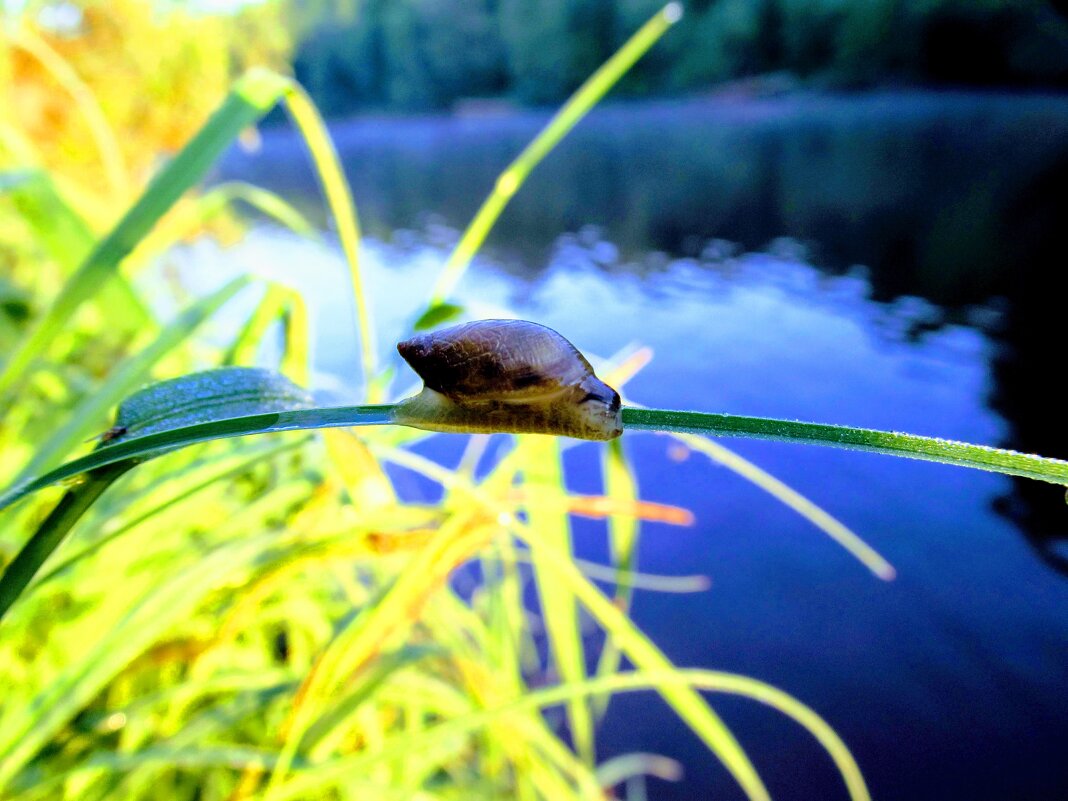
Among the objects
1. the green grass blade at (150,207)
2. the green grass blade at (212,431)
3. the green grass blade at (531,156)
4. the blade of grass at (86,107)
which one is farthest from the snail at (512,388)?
the blade of grass at (86,107)

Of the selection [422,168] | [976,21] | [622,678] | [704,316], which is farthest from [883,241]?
[422,168]

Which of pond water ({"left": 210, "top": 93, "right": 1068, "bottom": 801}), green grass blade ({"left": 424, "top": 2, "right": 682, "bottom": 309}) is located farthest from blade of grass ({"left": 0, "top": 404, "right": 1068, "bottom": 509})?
green grass blade ({"left": 424, "top": 2, "right": 682, "bottom": 309})

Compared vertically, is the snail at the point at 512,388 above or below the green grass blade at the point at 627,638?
below

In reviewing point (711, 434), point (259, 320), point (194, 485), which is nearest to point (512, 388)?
point (711, 434)

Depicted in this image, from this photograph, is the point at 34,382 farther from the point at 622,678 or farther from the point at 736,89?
the point at 736,89

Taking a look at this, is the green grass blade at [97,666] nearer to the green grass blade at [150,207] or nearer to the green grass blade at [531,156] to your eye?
the green grass blade at [150,207]

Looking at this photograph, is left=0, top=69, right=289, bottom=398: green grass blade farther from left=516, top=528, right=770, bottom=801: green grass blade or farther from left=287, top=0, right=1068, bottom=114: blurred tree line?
left=287, top=0, right=1068, bottom=114: blurred tree line
